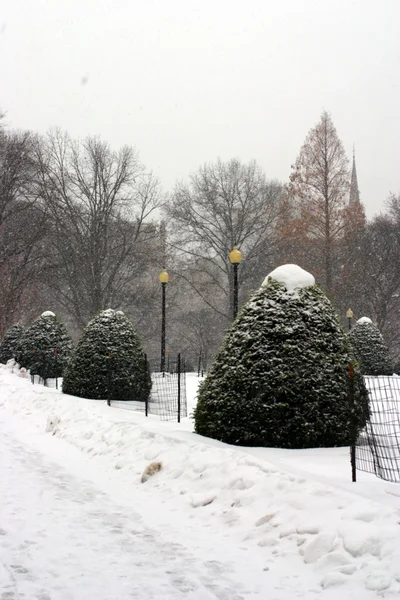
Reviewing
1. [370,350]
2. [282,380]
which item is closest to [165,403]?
[282,380]

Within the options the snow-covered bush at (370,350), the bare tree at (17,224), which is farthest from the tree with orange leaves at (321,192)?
the bare tree at (17,224)

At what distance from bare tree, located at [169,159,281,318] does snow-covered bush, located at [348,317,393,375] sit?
13411mm

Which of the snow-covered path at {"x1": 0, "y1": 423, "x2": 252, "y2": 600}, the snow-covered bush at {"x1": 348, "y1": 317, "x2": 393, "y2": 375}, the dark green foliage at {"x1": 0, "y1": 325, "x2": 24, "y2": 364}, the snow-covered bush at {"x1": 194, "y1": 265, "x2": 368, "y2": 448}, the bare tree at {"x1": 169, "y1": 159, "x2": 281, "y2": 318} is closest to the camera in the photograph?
the snow-covered path at {"x1": 0, "y1": 423, "x2": 252, "y2": 600}

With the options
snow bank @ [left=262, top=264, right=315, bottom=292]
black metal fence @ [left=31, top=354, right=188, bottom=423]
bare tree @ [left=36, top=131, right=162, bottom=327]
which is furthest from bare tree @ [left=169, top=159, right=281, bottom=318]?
snow bank @ [left=262, top=264, right=315, bottom=292]

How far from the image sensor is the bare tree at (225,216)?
37219 mm

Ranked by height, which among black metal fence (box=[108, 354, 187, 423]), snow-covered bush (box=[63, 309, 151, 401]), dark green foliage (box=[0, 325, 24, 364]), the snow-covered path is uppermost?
dark green foliage (box=[0, 325, 24, 364])

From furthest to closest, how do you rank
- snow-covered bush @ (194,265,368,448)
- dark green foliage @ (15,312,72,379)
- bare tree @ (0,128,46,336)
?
Result: bare tree @ (0,128,46,336), dark green foliage @ (15,312,72,379), snow-covered bush @ (194,265,368,448)

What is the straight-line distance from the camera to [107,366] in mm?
14492

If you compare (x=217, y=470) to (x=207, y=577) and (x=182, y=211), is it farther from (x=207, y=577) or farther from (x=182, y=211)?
(x=182, y=211)

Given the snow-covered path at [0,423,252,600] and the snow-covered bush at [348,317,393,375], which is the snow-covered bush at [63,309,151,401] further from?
the snow-covered bush at [348,317,393,375]

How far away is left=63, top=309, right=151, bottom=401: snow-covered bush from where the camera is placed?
14430 mm

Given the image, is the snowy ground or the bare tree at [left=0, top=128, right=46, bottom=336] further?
the bare tree at [left=0, top=128, right=46, bottom=336]

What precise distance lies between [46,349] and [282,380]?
16.0 metres

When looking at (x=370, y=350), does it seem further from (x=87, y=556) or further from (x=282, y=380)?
(x=87, y=556)
